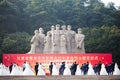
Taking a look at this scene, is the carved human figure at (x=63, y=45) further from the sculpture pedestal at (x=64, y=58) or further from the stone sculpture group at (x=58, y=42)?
the sculpture pedestal at (x=64, y=58)

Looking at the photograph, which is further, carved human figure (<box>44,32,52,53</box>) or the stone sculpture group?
carved human figure (<box>44,32,52,53</box>)

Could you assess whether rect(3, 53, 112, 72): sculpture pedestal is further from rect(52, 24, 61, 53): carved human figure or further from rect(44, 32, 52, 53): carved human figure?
rect(44, 32, 52, 53): carved human figure

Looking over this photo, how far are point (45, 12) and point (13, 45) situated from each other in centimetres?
638

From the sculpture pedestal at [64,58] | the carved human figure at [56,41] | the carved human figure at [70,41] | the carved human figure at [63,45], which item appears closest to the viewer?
the sculpture pedestal at [64,58]

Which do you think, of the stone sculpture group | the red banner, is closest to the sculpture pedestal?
the red banner

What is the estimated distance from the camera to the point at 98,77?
47.4 ft

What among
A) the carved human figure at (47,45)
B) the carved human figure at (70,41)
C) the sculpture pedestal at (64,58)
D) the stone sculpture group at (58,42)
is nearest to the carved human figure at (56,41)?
the stone sculpture group at (58,42)

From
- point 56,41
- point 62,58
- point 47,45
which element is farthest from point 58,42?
point 62,58

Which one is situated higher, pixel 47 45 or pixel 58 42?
pixel 58 42

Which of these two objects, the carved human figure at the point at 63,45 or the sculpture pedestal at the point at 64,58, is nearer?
the sculpture pedestal at the point at 64,58

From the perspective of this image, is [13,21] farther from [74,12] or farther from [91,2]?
[91,2]

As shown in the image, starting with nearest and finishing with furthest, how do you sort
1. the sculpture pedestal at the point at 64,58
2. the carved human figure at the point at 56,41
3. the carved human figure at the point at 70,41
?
1. the sculpture pedestal at the point at 64,58
2. the carved human figure at the point at 56,41
3. the carved human figure at the point at 70,41

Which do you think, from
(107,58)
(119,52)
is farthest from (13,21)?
(107,58)

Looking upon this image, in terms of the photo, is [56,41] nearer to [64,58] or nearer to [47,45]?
[47,45]
